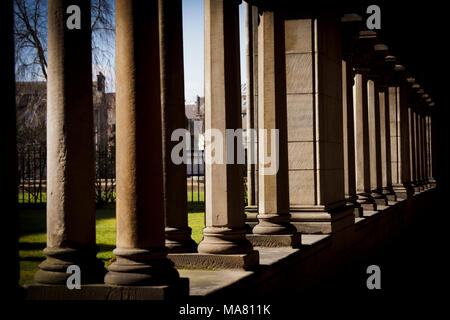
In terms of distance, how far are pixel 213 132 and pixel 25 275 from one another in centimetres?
1651

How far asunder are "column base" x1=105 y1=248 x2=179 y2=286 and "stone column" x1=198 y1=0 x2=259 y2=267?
5.61 meters

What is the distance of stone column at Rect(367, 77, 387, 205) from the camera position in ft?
174

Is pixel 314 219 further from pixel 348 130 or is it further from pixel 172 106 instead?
pixel 348 130

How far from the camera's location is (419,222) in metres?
74.2

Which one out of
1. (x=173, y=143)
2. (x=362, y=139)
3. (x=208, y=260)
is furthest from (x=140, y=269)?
(x=362, y=139)

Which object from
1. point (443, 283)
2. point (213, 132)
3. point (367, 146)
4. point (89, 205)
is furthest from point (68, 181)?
point (367, 146)

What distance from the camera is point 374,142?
53000 mm

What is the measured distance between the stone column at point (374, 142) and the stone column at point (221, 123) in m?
33.1

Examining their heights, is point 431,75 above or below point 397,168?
above

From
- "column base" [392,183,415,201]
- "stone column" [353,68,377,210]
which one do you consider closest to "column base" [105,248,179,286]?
"stone column" [353,68,377,210]

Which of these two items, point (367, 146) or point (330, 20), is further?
point (367, 146)

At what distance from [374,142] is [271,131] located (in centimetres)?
2787

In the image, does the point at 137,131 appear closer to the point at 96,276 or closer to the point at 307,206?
the point at 96,276

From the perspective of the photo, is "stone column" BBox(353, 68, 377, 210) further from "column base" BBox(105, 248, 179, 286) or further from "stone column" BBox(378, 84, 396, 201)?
"column base" BBox(105, 248, 179, 286)
